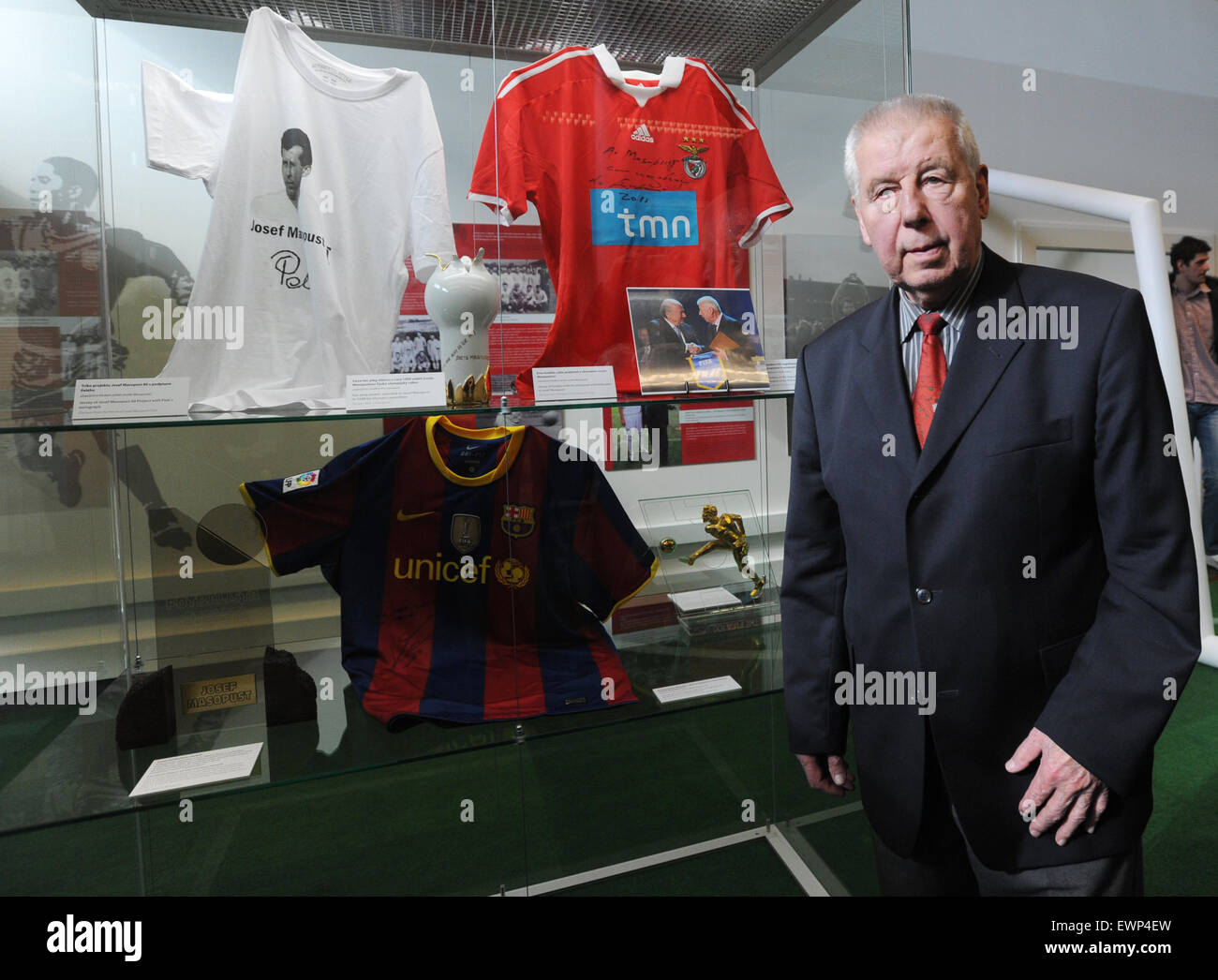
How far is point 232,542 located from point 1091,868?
1470mm

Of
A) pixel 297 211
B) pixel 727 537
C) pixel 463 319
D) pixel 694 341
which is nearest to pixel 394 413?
pixel 463 319

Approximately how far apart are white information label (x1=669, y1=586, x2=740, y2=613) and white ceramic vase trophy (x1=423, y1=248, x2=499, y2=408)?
2.08 ft

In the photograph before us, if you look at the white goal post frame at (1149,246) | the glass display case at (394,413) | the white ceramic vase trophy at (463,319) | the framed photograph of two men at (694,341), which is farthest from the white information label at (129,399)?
the white goal post frame at (1149,246)

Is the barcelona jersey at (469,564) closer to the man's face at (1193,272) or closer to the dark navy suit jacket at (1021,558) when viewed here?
the dark navy suit jacket at (1021,558)

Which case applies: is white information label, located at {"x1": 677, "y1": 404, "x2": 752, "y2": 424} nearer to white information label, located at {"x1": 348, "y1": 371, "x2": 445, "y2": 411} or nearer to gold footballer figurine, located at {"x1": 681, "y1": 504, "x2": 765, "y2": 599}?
gold footballer figurine, located at {"x1": 681, "y1": 504, "x2": 765, "y2": 599}

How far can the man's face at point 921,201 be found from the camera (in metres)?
0.94

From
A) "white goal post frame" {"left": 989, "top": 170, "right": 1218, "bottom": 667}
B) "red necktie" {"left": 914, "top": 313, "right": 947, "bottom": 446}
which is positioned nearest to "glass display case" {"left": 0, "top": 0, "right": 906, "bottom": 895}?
"red necktie" {"left": 914, "top": 313, "right": 947, "bottom": 446}

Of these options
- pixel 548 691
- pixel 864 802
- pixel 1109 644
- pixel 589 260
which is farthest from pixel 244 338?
pixel 1109 644

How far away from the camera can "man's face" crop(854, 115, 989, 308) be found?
94 centimetres

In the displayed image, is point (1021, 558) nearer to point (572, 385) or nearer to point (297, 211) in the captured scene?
point (572, 385)

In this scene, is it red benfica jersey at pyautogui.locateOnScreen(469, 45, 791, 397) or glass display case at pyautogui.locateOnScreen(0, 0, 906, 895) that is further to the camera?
red benfica jersey at pyautogui.locateOnScreen(469, 45, 791, 397)

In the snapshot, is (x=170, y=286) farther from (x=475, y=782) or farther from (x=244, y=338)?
(x=475, y=782)

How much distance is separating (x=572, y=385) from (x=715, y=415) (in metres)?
0.37

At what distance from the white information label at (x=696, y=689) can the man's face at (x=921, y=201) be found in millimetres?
923
